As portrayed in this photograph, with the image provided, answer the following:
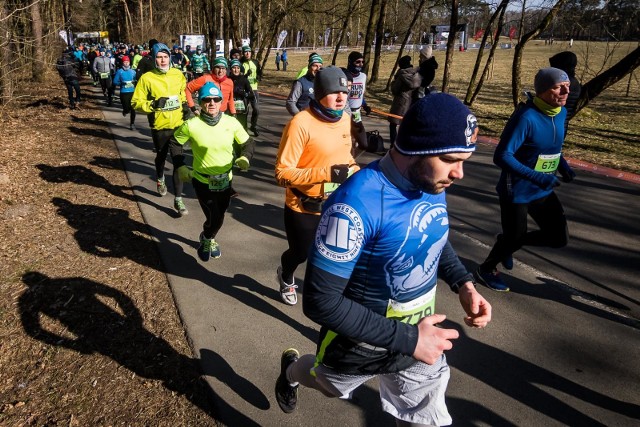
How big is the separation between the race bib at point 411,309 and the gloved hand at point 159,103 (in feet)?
18.2

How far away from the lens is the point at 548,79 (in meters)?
3.77

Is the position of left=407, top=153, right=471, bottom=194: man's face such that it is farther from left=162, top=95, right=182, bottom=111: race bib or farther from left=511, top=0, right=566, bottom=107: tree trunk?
left=511, top=0, right=566, bottom=107: tree trunk

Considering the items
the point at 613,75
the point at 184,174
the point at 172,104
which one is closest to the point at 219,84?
the point at 172,104

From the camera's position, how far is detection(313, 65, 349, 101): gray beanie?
132 inches

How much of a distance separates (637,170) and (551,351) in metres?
6.70

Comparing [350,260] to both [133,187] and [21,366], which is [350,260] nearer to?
[21,366]

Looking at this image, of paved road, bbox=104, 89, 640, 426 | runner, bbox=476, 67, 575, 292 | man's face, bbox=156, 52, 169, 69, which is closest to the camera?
paved road, bbox=104, 89, 640, 426

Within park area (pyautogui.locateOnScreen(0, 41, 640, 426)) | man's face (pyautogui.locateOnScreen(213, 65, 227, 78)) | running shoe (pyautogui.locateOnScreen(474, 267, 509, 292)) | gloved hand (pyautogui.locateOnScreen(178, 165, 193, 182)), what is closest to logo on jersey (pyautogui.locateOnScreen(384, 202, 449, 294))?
park area (pyautogui.locateOnScreen(0, 41, 640, 426))

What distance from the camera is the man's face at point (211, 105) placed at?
4.46m

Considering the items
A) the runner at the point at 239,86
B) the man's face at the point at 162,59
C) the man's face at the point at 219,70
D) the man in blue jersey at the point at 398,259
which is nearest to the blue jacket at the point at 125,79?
the runner at the point at 239,86

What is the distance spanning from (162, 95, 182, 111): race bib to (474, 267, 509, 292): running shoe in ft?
16.1

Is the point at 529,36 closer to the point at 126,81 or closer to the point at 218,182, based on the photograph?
the point at 218,182

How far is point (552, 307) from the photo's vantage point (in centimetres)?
413

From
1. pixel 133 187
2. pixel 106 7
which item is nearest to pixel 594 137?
pixel 133 187
